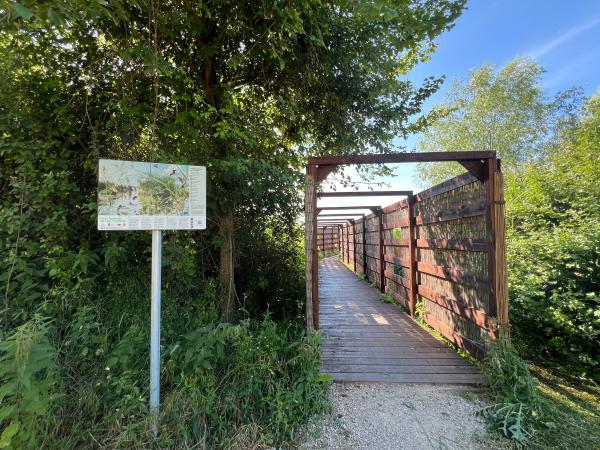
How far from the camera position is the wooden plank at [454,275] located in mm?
3109

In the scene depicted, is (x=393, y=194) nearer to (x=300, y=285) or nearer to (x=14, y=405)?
(x=300, y=285)

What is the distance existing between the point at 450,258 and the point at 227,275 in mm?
2911

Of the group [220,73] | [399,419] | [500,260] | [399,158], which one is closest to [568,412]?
[500,260]

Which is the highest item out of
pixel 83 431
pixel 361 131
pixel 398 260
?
pixel 361 131

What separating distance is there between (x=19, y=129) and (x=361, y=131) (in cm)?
378

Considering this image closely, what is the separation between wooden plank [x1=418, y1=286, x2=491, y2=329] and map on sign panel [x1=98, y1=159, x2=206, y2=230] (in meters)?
2.93

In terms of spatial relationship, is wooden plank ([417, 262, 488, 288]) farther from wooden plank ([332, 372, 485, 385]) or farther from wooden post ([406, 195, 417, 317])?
wooden plank ([332, 372, 485, 385])

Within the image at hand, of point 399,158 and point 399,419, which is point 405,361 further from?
point 399,158

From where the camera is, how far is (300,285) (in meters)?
4.48

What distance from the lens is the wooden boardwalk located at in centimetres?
286

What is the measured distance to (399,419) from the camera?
7.29 feet

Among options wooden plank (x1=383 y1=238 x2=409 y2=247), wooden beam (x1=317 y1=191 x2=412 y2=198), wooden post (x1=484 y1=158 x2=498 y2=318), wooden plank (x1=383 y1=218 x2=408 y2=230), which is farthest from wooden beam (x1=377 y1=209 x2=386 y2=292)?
wooden post (x1=484 y1=158 x2=498 y2=318)

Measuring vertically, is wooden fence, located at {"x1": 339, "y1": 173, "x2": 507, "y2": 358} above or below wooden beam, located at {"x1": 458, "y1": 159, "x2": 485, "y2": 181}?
below

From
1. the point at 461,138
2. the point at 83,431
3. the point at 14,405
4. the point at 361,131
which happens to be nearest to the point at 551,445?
the point at 83,431
